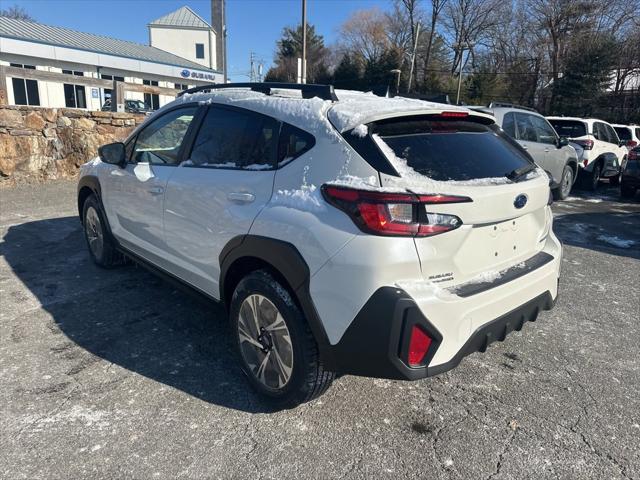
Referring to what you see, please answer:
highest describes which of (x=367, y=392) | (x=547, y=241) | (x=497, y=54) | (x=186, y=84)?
(x=497, y=54)

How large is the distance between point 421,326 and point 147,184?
2435 mm

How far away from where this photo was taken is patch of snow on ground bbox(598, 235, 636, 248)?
6523 mm

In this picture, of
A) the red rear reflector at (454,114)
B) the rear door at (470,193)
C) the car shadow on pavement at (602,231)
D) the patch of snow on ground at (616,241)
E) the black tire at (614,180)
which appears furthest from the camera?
the black tire at (614,180)

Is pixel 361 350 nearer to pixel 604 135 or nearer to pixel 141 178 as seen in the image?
pixel 141 178

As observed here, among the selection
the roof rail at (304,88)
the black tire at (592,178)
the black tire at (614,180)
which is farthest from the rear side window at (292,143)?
the black tire at (614,180)

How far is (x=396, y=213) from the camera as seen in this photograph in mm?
2105

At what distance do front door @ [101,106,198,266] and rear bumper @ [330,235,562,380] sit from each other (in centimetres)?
192

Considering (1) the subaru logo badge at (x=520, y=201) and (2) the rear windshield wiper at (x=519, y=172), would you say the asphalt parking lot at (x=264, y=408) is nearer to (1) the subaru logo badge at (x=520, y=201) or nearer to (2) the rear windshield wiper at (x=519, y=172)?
(1) the subaru logo badge at (x=520, y=201)

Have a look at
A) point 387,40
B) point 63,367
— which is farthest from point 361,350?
point 387,40

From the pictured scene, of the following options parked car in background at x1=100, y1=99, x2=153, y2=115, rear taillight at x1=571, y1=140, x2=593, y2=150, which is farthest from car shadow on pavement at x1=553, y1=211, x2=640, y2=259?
parked car in background at x1=100, y1=99, x2=153, y2=115

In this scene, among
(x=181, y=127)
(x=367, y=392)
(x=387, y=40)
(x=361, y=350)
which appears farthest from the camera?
(x=387, y=40)

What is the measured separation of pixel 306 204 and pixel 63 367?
1.98 metres

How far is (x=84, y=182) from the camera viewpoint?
4.72 metres

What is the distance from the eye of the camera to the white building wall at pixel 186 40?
191ft
